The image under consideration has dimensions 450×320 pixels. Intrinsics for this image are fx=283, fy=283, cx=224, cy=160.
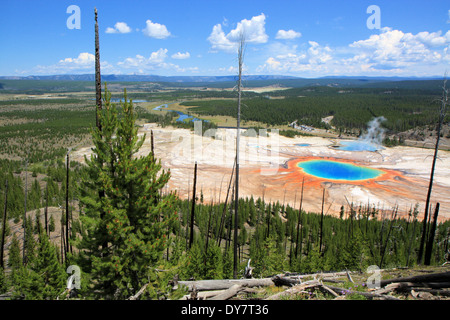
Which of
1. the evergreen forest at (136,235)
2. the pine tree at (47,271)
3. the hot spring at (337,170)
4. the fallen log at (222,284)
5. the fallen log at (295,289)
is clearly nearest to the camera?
the fallen log at (295,289)

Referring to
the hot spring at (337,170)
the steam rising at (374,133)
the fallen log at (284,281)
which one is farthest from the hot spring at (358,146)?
the fallen log at (284,281)

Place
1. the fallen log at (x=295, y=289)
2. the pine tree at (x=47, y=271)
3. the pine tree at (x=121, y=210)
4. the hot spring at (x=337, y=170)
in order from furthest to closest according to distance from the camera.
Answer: the hot spring at (x=337, y=170), the pine tree at (x=47, y=271), the pine tree at (x=121, y=210), the fallen log at (x=295, y=289)

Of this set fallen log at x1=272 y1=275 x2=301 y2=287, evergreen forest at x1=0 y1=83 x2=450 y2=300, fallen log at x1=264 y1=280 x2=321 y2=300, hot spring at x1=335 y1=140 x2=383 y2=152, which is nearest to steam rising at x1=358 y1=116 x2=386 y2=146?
hot spring at x1=335 y1=140 x2=383 y2=152

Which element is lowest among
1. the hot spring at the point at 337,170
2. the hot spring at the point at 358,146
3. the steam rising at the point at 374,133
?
the hot spring at the point at 337,170

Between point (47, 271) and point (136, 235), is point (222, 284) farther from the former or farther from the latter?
point (47, 271)

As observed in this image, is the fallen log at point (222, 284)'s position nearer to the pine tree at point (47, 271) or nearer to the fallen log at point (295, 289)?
the fallen log at point (295, 289)

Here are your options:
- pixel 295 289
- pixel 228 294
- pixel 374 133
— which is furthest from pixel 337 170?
pixel 228 294
